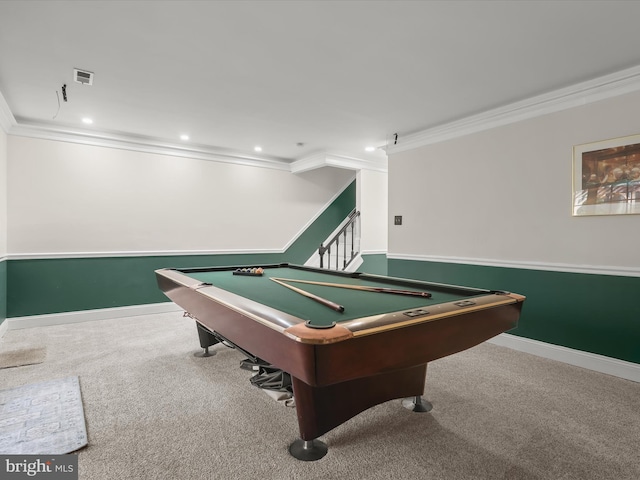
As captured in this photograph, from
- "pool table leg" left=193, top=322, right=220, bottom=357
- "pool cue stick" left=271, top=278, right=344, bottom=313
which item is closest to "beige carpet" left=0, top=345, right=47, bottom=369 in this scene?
"pool table leg" left=193, top=322, right=220, bottom=357

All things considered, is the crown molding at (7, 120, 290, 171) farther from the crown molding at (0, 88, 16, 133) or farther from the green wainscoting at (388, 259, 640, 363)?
the green wainscoting at (388, 259, 640, 363)

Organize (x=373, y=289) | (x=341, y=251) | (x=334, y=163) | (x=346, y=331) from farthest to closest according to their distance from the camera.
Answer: (x=341, y=251) → (x=334, y=163) → (x=373, y=289) → (x=346, y=331)

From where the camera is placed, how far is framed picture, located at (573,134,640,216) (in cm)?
277

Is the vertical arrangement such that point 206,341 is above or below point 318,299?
below

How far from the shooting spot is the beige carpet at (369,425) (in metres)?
1.64

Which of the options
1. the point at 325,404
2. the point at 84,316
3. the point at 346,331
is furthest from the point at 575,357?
the point at 84,316

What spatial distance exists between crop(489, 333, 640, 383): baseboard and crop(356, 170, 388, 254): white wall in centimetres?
265

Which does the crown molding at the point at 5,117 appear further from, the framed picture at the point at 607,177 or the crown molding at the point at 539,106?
the framed picture at the point at 607,177

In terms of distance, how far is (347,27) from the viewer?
2.20 metres

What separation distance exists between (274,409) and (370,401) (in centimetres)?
65

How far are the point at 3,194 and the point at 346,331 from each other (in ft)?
14.9

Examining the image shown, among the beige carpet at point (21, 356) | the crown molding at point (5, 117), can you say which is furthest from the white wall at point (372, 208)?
the crown molding at point (5, 117)

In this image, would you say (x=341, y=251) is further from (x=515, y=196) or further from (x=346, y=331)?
(x=346, y=331)

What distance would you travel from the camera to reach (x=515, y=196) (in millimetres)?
3539
